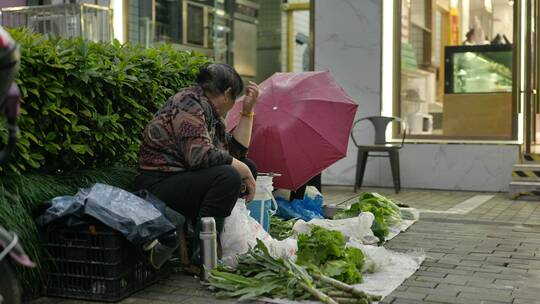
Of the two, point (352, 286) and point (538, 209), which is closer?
point (352, 286)

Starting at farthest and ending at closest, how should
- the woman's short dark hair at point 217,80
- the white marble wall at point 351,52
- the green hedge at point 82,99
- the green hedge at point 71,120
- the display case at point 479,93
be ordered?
the white marble wall at point 351,52 → the display case at point 479,93 → the woman's short dark hair at point 217,80 → the green hedge at point 82,99 → the green hedge at point 71,120

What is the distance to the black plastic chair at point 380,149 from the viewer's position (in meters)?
9.71

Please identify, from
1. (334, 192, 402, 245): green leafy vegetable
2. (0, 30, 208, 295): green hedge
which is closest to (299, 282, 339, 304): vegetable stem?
(0, 30, 208, 295): green hedge

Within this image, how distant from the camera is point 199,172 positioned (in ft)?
15.2

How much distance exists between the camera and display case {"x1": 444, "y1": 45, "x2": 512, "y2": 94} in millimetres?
10344

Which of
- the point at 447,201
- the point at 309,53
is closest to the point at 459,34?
the point at 309,53

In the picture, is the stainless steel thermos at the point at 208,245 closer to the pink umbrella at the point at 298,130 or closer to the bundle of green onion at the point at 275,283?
the bundle of green onion at the point at 275,283

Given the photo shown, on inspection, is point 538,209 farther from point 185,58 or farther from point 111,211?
point 111,211

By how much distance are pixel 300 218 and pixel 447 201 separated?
9.96 feet

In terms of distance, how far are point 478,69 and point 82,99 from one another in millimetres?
7347

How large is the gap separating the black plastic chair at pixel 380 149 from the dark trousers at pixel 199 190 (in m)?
5.36

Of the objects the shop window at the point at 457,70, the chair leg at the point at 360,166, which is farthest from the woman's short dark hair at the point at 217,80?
the shop window at the point at 457,70

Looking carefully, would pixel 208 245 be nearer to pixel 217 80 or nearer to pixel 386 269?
pixel 217 80

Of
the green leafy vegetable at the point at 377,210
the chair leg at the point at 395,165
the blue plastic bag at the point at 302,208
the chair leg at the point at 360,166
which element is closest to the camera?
the green leafy vegetable at the point at 377,210
